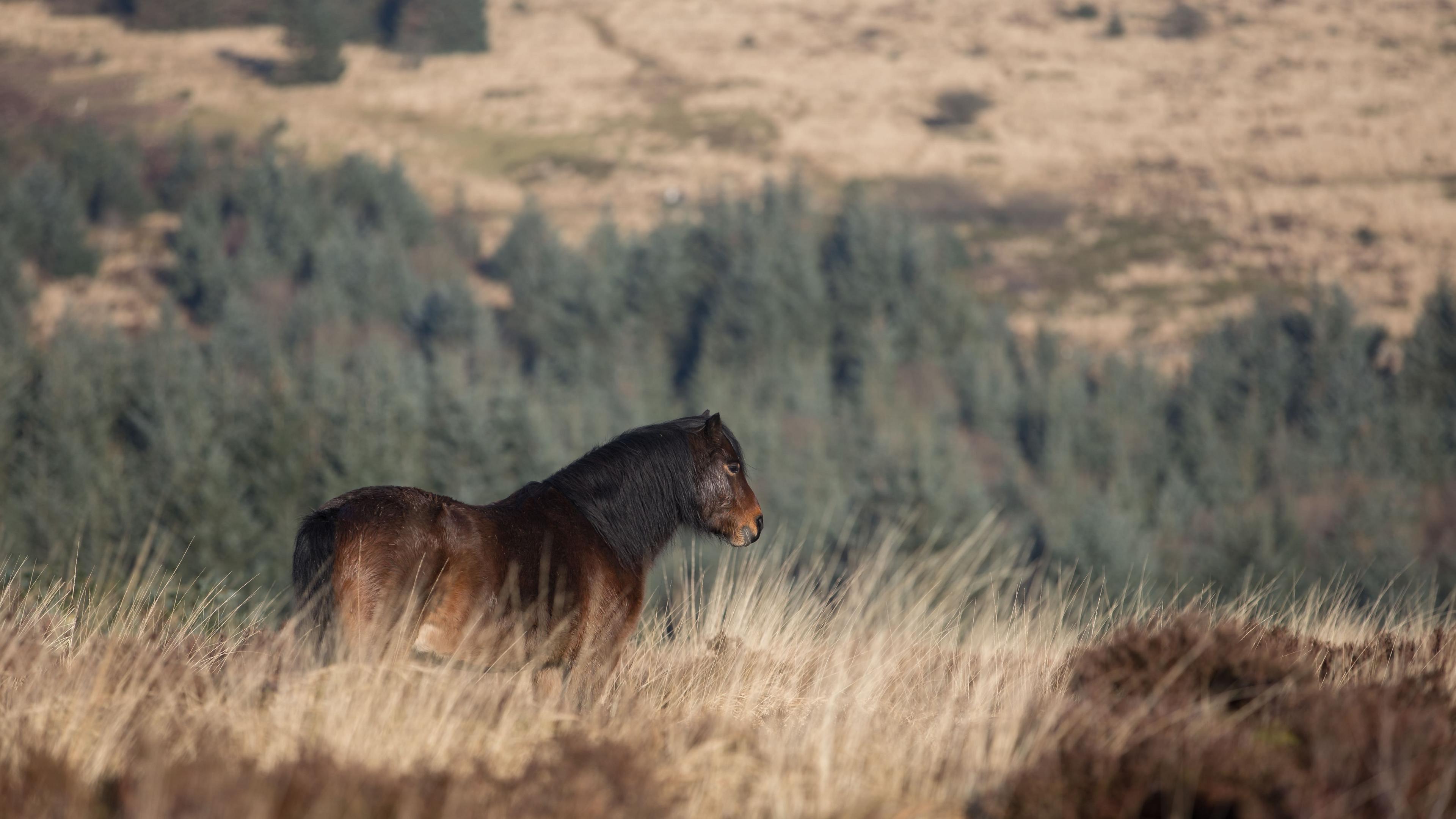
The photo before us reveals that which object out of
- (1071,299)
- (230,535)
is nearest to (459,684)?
(230,535)

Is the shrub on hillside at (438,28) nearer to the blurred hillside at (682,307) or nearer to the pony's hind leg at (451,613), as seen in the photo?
the blurred hillside at (682,307)

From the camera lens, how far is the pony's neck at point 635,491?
611cm

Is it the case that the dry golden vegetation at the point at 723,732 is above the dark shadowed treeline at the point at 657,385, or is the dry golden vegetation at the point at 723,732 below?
above

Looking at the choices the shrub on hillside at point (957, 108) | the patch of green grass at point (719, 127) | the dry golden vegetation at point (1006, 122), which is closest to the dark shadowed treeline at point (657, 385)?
the dry golden vegetation at point (1006, 122)

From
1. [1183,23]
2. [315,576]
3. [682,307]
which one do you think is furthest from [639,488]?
[1183,23]

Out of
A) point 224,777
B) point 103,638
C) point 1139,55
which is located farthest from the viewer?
point 1139,55

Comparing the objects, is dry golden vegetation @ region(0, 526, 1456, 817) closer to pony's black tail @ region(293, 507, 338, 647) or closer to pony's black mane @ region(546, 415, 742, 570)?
pony's black tail @ region(293, 507, 338, 647)

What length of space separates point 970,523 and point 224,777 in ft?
172

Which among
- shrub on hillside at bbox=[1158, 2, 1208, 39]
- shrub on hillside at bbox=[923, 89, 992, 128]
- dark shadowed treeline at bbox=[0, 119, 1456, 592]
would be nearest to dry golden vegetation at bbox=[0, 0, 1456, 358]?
shrub on hillside at bbox=[923, 89, 992, 128]

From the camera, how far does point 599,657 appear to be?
5773mm

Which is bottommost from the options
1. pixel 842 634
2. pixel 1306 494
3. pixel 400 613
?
pixel 1306 494

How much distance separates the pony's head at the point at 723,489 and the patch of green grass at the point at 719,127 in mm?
114240

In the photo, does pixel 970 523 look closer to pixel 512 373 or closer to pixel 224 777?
pixel 512 373

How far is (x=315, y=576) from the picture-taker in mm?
4891
